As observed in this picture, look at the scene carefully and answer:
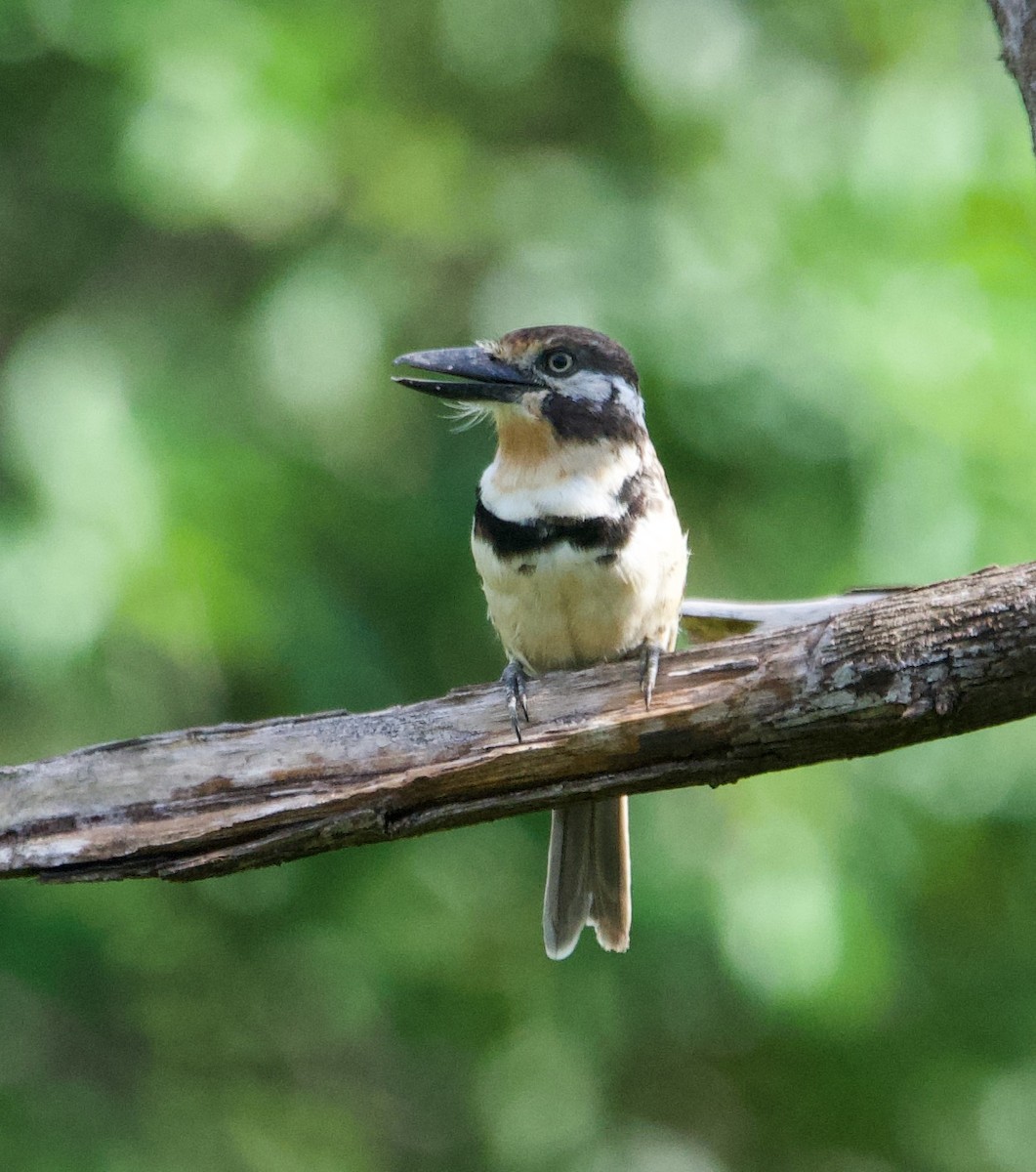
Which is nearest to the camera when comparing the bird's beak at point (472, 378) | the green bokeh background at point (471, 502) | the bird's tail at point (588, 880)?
the bird's beak at point (472, 378)

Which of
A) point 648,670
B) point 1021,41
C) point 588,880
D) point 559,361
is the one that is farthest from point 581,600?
point 1021,41

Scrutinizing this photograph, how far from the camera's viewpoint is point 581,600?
410 cm

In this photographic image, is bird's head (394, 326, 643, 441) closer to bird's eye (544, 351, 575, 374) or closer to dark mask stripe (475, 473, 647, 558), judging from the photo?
bird's eye (544, 351, 575, 374)

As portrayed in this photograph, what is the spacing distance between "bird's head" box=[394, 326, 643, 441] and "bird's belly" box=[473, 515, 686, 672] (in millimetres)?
342

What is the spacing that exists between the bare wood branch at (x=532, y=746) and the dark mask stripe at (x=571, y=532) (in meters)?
0.53


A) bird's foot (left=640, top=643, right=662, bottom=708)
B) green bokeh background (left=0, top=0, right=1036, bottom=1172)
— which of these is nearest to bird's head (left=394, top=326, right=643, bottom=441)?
bird's foot (left=640, top=643, right=662, bottom=708)

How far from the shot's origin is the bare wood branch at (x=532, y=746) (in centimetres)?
322

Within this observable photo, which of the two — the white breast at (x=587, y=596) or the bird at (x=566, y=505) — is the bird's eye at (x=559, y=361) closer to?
the bird at (x=566, y=505)

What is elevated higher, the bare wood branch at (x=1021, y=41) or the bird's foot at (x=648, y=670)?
the bare wood branch at (x=1021, y=41)

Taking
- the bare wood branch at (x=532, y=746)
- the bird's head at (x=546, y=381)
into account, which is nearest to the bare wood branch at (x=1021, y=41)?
the bare wood branch at (x=532, y=746)

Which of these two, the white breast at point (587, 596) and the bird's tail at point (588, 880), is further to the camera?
the bird's tail at point (588, 880)

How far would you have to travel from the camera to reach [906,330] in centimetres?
509

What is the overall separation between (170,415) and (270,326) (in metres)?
0.66

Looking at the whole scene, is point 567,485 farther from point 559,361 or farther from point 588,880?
point 588,880
